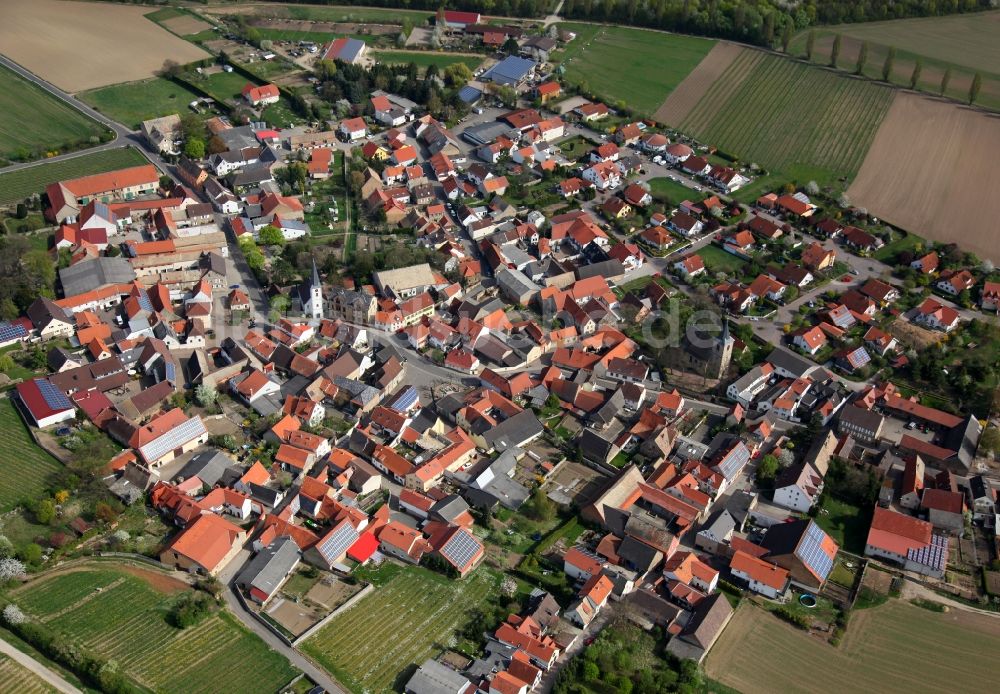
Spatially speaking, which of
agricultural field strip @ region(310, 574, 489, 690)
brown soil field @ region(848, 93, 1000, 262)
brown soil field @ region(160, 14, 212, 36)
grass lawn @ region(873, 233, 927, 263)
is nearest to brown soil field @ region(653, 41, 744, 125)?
brown soil field @ region(848, 93, 1000, 262)

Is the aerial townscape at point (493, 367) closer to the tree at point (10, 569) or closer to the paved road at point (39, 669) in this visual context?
the paved road at point (39, 669)

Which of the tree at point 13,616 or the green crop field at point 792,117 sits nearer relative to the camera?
the tree at point 13,616

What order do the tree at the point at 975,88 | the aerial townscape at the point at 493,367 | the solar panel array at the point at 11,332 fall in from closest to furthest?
the aerial townscape at the point at 493,367 → the solar panel array at the point at 11,332 → the tree at the point at 975,88

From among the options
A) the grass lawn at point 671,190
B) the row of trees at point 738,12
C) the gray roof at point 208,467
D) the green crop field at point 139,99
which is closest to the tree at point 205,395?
the gray roof at point 208,467

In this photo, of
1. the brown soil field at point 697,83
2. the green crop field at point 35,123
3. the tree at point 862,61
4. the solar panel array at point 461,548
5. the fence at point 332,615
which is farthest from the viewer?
the tree at point 862,61

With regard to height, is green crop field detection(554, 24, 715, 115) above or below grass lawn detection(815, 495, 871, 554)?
above

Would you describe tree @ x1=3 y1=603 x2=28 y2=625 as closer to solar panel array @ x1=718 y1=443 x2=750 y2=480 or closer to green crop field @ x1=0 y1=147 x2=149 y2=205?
solar panel array @ x1=718 y1=443 x2=750 y2=480

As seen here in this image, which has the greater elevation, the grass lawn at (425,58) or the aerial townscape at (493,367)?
the grass lawn at (425,58)
